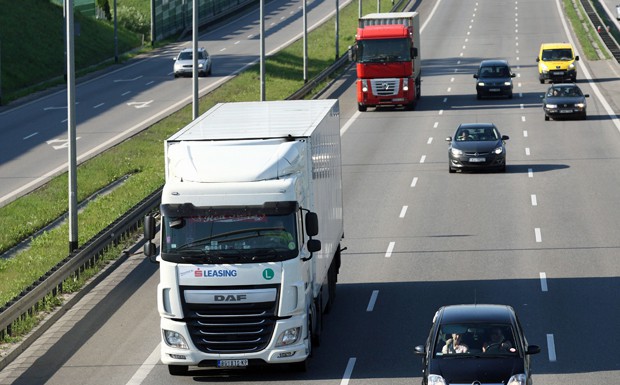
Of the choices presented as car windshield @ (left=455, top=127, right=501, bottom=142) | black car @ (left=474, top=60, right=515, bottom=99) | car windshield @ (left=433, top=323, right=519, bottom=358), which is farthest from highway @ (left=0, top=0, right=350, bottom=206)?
car windshield @ (left=433, top=323, right=519, bottom=358)

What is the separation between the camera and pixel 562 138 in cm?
5181

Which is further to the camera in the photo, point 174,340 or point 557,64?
point 557,64

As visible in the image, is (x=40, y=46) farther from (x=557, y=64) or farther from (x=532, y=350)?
(x=532, y=350)

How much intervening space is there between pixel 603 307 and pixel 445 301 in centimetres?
281

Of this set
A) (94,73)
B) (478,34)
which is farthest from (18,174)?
(478,34)

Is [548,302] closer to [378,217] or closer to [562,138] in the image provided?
[378,217]

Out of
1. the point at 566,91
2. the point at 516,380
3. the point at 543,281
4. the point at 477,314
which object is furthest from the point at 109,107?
the point at 516,380

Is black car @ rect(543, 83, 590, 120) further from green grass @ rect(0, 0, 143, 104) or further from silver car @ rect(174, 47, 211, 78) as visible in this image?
green grass @ rect(0, 0, 143, 104)

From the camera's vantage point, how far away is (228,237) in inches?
777

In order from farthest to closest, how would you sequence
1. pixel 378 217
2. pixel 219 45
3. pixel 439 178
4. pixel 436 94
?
pixel 219 45, pixel 436 94, pixel 439 178, pixel 378 217

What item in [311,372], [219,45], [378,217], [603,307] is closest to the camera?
[311,372]

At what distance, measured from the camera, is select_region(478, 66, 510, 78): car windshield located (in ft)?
214

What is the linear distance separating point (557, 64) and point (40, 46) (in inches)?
1198

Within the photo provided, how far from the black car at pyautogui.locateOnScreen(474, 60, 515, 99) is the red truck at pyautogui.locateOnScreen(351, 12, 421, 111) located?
5.49 meters
